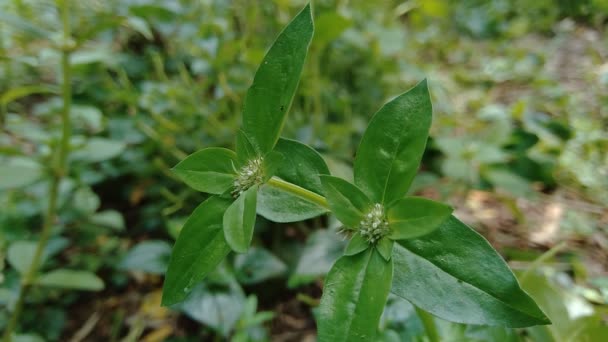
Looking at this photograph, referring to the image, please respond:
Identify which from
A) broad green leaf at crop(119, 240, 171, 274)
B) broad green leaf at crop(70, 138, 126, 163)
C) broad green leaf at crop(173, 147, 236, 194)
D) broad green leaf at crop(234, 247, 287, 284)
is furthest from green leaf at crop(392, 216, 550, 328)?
broad green leaf at crop(70, 138, 126, 163)

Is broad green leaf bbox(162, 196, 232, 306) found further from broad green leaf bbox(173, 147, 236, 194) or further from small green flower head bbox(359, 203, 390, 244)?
small green flower head bbox(359, 203, 390, 244)

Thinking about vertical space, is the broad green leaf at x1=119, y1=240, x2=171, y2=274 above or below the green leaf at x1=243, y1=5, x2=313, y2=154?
below

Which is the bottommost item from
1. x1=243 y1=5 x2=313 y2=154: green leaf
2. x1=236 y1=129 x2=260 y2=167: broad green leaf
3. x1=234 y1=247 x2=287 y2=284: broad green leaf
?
x1=234 y1=247 x2=287 y2=284: broad green leaf

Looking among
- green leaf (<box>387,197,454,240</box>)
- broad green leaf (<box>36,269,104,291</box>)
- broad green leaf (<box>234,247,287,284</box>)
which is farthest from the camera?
broad green leaf (<box>234,247,287,284</box>)

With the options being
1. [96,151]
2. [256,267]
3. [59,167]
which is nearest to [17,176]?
[59,167]

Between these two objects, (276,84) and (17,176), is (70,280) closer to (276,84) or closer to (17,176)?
(17,176)

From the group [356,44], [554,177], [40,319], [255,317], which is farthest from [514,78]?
[40,319]
